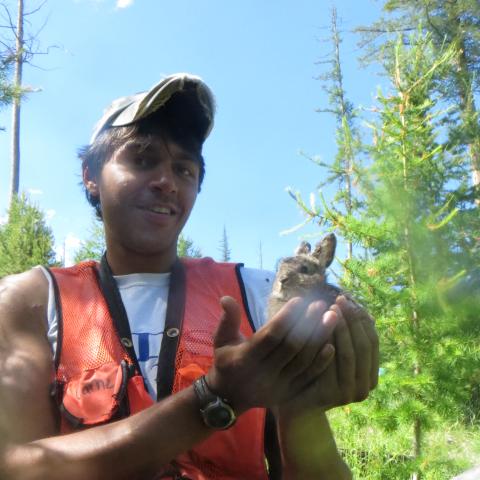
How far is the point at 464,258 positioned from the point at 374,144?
1544 millimetres

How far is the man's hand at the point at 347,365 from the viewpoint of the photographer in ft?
5.74

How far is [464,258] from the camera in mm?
5027

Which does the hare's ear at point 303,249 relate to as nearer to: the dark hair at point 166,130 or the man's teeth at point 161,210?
the man's teeth at point 161,210

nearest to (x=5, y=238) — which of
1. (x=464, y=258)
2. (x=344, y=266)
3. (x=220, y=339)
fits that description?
(x=344, y=266)

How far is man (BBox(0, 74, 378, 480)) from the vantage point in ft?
5.67

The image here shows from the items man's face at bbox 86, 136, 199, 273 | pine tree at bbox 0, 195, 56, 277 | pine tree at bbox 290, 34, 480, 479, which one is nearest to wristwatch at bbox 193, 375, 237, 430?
man's face at bbox 86, 136, 199, 273

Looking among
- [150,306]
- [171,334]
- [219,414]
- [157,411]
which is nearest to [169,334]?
[171,334]

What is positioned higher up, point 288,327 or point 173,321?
point 288,327

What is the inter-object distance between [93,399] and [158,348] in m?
0.42

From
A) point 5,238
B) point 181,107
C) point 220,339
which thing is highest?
point 181,107

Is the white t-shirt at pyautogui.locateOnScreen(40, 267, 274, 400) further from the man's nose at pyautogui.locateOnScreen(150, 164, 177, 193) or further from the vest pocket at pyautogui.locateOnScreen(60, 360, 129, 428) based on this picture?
the man's nose at pyautogui.locateOnScreen(150, 164, 177, 193)

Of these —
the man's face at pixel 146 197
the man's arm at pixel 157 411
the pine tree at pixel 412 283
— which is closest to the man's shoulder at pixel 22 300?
the man's arm at pixel 157 411

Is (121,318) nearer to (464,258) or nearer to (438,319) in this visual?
(438,319)

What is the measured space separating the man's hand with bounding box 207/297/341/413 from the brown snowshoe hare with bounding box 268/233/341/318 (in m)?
0.29
